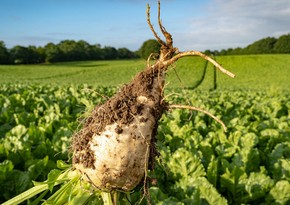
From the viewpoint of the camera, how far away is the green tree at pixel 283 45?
242ft

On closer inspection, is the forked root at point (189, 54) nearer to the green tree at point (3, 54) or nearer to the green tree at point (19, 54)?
the green tree at point (3, 54)

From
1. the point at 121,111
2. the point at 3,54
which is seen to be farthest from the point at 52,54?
the point at 121,111

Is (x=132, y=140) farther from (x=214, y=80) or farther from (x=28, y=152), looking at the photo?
(x=214, y=80)

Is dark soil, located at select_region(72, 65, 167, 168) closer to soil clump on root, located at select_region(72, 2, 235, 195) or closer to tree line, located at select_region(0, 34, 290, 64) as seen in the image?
soil clump on root, located at select_region(72, 2, 235, 195)

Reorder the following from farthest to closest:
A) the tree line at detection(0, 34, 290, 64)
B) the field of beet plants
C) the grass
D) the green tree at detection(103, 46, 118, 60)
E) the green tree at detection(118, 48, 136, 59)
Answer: the green tree at detection(118, 48, 136, 59) → the green tree at detection(103, 46, 118, 60) → the tree line at detection(0, 34, 290, 64) → the grass → the field of beet plants

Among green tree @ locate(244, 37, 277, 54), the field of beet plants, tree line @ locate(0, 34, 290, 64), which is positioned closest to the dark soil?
the field of beet plants

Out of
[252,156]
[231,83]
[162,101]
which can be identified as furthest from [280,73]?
[162,101]

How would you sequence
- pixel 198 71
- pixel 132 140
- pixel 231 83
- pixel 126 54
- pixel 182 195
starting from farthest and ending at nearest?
pixel 126 54 → pixel 198 71 → pixel 231 83 → pixel 182 195 → pixel 132 140

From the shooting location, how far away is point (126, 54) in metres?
91.9

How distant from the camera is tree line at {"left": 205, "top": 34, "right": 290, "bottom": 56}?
74.2m

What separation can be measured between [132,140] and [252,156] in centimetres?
376

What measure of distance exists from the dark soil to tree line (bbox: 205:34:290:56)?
71245 mm

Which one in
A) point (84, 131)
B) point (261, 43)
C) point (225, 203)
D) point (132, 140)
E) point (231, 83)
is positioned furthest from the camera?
point (261, 43)

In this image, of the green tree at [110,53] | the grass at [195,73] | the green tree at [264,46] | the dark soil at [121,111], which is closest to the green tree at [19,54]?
the grass at [195,73]
